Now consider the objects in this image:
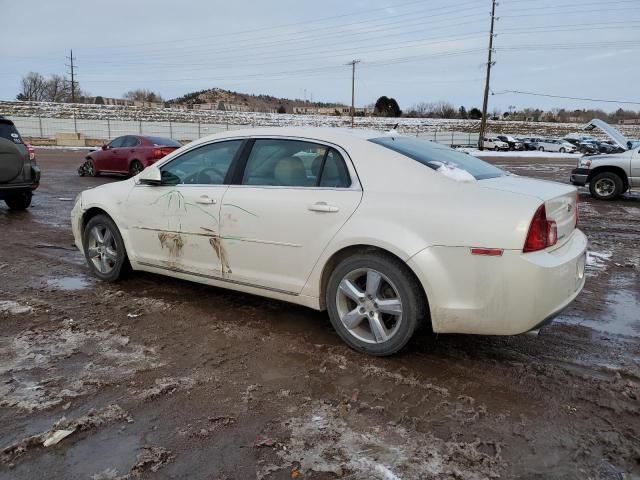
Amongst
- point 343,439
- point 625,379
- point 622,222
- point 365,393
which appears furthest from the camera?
point 622,222

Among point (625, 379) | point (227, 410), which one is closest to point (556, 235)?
point (625, 379)

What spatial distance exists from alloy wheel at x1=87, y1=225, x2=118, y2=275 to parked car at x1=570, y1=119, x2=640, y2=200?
11386 mm

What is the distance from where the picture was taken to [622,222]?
983cm

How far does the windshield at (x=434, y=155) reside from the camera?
150 inches

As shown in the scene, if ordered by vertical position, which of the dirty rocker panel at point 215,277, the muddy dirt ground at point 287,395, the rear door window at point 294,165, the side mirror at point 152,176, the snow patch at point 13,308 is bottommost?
the snow patch at point 13,308

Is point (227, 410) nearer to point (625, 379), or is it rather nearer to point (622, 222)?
point (625, 379)

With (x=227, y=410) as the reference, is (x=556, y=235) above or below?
above

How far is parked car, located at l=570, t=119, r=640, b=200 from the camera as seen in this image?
41.4ft

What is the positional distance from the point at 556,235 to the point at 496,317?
704mm

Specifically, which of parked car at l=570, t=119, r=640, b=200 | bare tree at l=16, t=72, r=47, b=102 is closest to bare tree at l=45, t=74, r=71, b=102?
bare tree at l=16, t=72, r=47, b=102

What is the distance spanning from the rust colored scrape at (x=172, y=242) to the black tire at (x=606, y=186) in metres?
12.0

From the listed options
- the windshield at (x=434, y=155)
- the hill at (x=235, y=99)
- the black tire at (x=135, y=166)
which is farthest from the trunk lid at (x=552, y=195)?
the hill at (x=235, y=99)

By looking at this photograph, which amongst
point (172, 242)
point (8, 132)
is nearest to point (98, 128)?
point (8, 132)

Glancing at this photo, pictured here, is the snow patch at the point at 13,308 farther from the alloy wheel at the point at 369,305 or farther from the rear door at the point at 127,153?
the rear door at the point at 127,153
